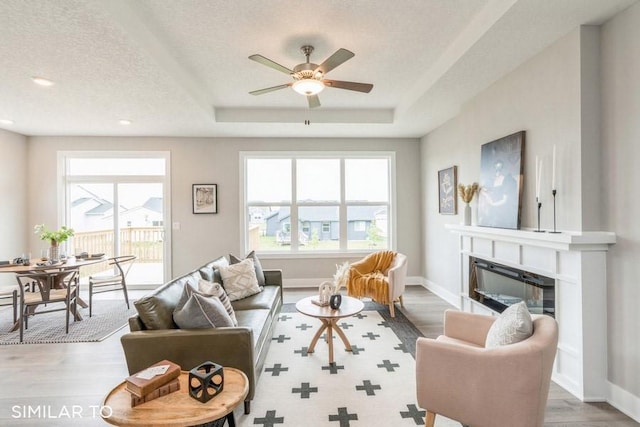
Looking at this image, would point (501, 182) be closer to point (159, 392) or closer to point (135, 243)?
point (159, 392)

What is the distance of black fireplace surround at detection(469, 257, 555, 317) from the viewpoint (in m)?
2.53

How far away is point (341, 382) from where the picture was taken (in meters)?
2.40

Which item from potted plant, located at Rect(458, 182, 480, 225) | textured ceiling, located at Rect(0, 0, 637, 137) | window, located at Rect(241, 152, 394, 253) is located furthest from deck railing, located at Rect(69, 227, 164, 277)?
potted plant, located at Rect(458, 182, 480, 225)

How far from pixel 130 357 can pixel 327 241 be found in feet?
12.7

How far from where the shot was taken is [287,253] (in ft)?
Result: 17.6

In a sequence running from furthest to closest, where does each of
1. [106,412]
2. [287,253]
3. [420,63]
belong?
[287,253]
[420,63]
[106,412]

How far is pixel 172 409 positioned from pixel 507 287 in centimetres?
301

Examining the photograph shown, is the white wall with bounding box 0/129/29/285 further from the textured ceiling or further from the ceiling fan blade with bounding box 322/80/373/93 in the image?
the ceiling fan blade with bounding box 322/80/373/93

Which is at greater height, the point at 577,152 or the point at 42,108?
the point at 42,108

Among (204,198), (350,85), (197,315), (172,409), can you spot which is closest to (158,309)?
(197,315)

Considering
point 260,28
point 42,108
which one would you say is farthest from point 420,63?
point 42,108

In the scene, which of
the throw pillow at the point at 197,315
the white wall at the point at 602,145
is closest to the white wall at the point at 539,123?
the white wall at the point at 602,145

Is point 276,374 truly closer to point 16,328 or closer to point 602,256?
point 602,256

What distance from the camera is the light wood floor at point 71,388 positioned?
2.00 m
